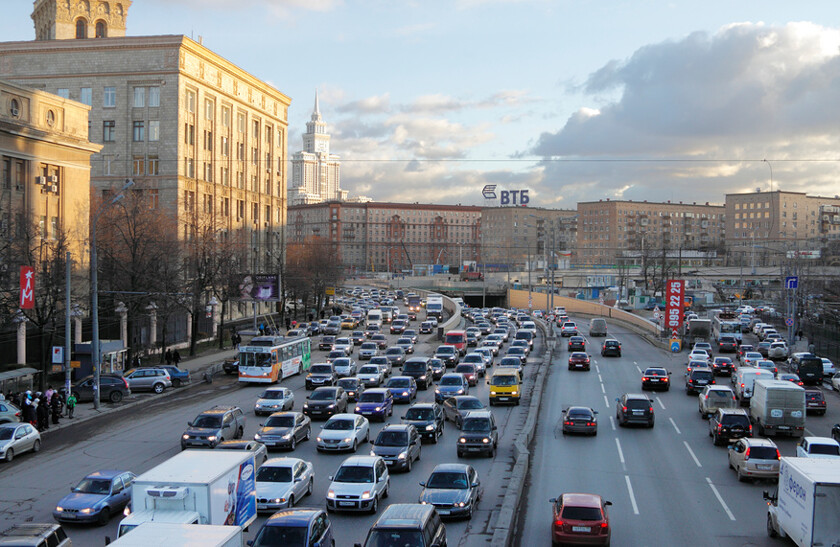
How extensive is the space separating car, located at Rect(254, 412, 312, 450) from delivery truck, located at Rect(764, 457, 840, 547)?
50.5ft

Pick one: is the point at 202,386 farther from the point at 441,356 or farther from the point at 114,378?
the point at 441,356

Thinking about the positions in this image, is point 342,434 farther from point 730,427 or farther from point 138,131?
point 138,131

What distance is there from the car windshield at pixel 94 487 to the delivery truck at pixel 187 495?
409 centimetres

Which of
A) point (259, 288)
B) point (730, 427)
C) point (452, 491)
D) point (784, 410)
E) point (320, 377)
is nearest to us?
point (452, 491)

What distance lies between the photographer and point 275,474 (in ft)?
65.1

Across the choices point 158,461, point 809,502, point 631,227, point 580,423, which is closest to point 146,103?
point 158,461

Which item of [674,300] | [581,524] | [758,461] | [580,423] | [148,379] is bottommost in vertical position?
[148,379]

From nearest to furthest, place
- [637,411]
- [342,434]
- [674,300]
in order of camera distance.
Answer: [342,434] < [637,411] < [674,300]

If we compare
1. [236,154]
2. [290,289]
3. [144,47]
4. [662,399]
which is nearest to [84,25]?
[144,47]

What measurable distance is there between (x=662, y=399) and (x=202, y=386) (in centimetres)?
2526

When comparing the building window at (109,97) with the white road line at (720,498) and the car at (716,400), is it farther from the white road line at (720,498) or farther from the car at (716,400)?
the white road line at (720,498)

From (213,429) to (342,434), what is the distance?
4505mm

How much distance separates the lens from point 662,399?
39812mm

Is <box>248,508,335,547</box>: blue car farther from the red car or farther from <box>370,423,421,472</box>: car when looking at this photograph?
<box>370,423,421,472</box>: car
